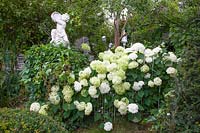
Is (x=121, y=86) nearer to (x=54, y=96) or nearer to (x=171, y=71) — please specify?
(x=171, y=71)

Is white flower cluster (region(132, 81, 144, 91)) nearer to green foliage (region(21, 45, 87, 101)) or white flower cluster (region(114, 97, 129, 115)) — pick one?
white flower cluster (region(114, 97, 129, 115))

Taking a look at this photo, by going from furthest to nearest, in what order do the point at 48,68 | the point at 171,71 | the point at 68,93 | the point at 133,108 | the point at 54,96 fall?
the point at 48,68 → the point at 54,96 → the point at 68,93 → the point at 171,71 → the point at 133,108

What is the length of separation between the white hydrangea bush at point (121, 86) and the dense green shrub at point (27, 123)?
107 centimetres

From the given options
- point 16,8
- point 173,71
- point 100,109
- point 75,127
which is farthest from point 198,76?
point 16,8

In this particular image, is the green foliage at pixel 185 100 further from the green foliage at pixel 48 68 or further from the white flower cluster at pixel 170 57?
the green foliage at pixel 48 68

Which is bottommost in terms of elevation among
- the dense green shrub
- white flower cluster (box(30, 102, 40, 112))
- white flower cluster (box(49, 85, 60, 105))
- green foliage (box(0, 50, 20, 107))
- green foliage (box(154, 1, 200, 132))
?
the dense green shrub

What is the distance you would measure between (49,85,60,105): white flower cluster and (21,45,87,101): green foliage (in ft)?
0.24

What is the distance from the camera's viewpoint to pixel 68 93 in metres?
5.14

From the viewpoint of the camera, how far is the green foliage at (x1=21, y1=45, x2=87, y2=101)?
5.33 metres

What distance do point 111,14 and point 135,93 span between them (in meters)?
2.25

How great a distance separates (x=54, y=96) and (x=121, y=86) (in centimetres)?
89

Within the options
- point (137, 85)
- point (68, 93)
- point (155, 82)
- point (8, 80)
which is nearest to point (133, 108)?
point (137, 85)

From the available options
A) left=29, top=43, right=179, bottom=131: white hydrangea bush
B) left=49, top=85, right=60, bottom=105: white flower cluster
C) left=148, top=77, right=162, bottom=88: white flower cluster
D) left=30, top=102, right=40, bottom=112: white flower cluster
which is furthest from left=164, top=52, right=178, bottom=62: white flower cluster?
left=30, top=102, right=40, bottom=112: white flower cluster

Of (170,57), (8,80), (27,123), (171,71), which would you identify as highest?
(8,80)
